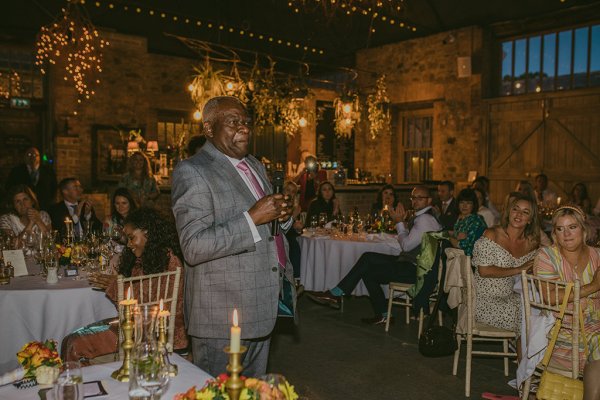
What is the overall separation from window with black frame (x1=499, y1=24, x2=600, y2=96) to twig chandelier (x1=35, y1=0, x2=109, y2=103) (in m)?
7.59

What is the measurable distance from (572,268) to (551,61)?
778cm

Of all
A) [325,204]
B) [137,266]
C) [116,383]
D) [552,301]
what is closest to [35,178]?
[325,204]

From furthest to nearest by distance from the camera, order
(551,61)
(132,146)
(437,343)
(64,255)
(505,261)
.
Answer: (132,146) < (551,61) < (437,343) < (64,255) < (505,261)

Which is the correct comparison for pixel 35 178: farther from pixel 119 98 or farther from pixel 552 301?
pixel 552 301

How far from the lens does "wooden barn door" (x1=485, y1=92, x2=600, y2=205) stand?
9.34 m

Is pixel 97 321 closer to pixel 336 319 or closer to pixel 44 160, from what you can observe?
pixel 336 319

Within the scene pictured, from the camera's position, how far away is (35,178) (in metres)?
7.38

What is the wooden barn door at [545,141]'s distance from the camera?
9344 millimetres

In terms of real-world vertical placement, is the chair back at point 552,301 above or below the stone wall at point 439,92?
below

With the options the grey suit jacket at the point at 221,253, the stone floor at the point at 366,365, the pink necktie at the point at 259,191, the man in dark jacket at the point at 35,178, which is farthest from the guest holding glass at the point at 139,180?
the grey suit jacket at the point at 221,253

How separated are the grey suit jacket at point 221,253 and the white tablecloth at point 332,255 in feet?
12.1

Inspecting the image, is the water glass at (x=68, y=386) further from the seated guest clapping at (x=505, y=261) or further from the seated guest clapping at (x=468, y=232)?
the seated guest clapping at (x=468, y=232)

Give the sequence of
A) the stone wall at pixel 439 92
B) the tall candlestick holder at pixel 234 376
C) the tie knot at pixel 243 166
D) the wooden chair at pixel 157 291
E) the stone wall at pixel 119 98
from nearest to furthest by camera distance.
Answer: the tall candlestick holder at pixel 234 376, the tie knot at pixel 243 166, the wooden chair at pixel 157 291, the stone wall at pixel 119 98, the stone wall at pixel 439 92

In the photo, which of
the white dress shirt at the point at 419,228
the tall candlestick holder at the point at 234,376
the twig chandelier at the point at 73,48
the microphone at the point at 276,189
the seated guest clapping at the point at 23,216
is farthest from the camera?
the twig chandelier at the point at 73,48
